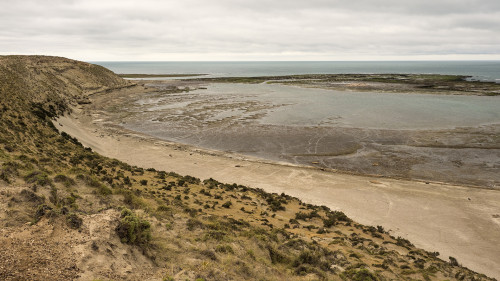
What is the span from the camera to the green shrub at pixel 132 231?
32.4 feet

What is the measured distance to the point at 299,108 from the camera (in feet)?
207

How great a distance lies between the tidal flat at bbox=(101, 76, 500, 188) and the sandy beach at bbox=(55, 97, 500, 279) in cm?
275

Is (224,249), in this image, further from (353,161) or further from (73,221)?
(353,161)

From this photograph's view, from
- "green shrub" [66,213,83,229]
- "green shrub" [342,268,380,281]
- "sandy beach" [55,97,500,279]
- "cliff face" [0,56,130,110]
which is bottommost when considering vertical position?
"sandy beach" [55,97,500,279]

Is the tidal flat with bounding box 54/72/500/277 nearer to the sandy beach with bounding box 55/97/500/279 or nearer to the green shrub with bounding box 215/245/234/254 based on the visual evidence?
the sandy beach with bounding box 55/97/500/279

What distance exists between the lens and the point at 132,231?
32.8 feet

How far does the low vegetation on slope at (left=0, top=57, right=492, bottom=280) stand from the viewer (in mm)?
8578

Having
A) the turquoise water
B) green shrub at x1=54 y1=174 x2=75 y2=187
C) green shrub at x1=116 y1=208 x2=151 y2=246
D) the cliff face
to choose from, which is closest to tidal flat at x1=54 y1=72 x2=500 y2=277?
the turquoise water

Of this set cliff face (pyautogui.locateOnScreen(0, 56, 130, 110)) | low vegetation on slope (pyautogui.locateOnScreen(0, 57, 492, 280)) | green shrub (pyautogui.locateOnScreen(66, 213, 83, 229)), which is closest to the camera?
low vegetation on slope (pyautogui.locateOnScreen(0, 57, 492, 280))

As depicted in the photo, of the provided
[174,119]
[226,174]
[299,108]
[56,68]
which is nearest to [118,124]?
[174,119]

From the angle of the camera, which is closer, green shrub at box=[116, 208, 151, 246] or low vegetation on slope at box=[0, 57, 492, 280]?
low vegetation on slope at box=[0, 57, 492, 280]

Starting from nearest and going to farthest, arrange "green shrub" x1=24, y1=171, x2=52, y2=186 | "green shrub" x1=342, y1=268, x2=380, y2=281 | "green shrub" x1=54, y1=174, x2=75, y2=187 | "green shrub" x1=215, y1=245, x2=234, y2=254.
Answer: "green shrub" x1=215, y1=245, x2=234, y2=254 → "green shrub" x1=342, y1=268, x2=380, y2=281 → "green shrub" x1=24, y1=171, x2=52, y2=186 → "green shrub" x1=54, y1=174, x2=75, y2=187

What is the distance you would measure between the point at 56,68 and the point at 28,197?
92074 mm

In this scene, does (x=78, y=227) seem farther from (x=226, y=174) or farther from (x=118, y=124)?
(x=118, y=124)
